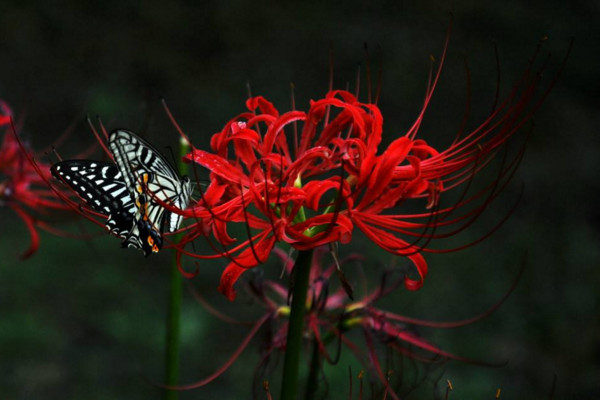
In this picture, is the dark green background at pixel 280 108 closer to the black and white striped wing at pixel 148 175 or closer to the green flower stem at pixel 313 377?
the black and white striped wing at pixel 148 175

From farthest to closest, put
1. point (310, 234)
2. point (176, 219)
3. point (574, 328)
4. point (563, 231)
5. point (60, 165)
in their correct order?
point (563, 231) < point (574, 328) < point (60, 165) < point (176, 219) < point (310, 234)

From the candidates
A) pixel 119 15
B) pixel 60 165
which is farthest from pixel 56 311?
pixel 60 165

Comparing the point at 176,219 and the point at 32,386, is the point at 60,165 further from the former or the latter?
the point at 32,386

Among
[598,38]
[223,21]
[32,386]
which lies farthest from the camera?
[223,21]

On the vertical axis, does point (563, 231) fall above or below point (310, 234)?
above

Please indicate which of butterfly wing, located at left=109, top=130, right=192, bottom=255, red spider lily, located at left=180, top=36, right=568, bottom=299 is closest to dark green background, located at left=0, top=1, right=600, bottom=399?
butterfly wing, located at left=109, top=130, right=192, bottom=255

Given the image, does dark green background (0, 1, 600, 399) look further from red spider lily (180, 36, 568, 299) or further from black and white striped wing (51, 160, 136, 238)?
red spider lily (180, 36, 568, 299)

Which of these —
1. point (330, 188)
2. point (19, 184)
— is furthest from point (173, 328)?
point (19, 184)

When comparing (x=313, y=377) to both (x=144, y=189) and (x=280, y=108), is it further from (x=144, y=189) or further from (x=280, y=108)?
(x=280, y=108)
